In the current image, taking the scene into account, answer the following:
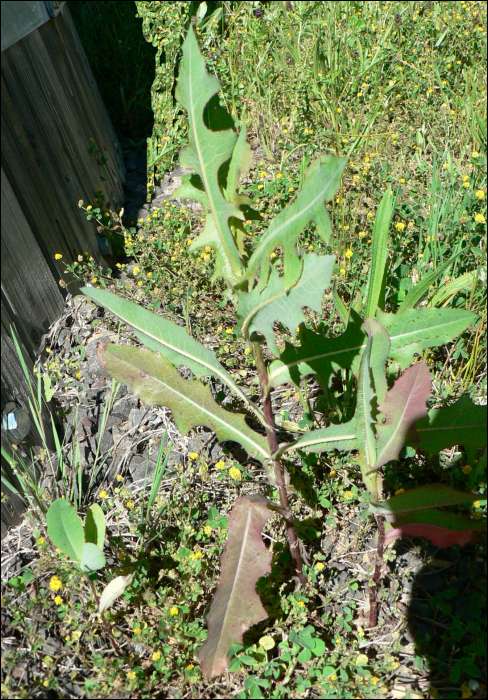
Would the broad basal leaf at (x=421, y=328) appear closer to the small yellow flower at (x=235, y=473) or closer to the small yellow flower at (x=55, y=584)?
the small yellow flower at (x=235, y=473)

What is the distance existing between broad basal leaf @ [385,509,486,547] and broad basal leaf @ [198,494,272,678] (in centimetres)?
38

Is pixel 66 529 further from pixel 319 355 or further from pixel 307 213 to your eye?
pixel 307 213

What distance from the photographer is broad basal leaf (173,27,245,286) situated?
1.34 m

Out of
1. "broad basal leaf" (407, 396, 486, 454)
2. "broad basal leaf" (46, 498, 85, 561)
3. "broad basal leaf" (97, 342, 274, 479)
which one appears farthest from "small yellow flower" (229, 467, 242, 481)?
"broad basal leaf" (407, 396, 486, 454)

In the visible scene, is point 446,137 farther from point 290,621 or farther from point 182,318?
point 290,621

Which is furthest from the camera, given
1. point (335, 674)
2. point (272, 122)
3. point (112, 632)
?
point (272, 122)

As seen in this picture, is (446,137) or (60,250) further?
(446,137)

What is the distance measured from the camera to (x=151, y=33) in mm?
4164

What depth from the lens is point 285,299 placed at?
1.41 meters

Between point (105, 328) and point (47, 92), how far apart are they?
117 cm

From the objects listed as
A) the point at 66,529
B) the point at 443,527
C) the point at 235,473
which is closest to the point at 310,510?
the point at 235,473

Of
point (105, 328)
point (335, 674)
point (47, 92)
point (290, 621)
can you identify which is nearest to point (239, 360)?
point (105, 328)

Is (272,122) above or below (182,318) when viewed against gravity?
above

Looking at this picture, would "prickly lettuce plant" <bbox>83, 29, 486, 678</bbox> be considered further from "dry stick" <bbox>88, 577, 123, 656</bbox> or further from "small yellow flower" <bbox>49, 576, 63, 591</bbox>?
"small yellow flower" <bbox>49, 576, 63, 591</bbox>
